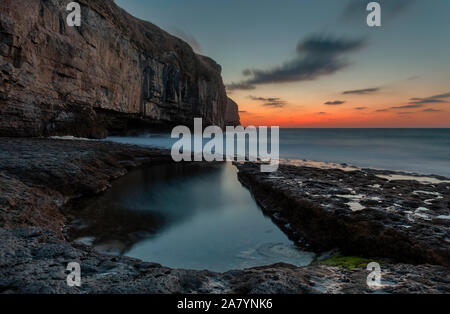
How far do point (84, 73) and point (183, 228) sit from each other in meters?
16.7

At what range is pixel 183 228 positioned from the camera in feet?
19.3

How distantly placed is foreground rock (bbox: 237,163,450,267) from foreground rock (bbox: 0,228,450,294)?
109 cm

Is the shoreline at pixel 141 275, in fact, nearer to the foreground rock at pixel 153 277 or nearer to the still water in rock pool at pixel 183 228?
the foreground rock at pixel 153 277

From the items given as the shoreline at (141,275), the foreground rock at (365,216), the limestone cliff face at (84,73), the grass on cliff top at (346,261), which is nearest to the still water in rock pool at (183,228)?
the grass on cliff top at (346,261)

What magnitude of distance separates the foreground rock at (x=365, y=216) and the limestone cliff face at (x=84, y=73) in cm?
1324

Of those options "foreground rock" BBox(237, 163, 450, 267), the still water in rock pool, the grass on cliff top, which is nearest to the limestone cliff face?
the still water in rock pool

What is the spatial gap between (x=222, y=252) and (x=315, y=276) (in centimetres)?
229

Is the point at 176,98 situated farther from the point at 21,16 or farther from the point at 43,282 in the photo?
the point at 43,282

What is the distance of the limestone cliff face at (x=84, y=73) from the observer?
1209cm

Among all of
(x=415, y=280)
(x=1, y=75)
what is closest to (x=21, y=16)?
(x=1, y=75)

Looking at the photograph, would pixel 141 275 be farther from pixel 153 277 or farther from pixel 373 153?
pixel 373 153

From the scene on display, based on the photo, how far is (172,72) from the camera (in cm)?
3098

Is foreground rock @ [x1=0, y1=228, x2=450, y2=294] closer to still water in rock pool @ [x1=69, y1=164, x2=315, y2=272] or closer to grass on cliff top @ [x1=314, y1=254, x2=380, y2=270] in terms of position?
grass on cliff top @ [x1=314, y1=254, x2=380, y2=270]

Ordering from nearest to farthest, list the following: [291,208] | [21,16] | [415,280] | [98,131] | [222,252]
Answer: [415,280] → [222,252] → [291,208] → [21,16] → [98,131]
